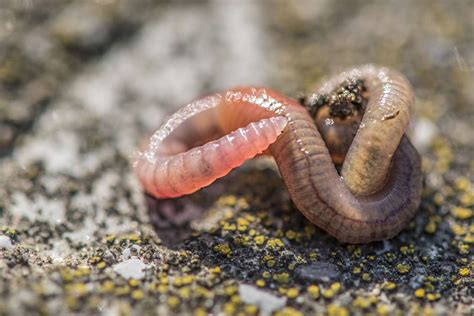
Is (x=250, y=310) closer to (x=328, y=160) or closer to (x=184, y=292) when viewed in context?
(x=184, y=292)

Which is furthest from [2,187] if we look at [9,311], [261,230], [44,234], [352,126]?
[352,126]

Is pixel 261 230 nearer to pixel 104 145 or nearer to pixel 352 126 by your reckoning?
pixel 352 126

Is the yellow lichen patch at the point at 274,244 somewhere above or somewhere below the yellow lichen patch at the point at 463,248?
above

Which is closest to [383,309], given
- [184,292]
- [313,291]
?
[313,291]

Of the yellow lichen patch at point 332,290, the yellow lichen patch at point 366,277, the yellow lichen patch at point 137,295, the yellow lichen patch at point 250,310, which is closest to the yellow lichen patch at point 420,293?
the yellow lichen patch at point 366,277

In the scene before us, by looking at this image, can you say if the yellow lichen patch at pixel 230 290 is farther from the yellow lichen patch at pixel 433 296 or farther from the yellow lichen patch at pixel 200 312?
the yellow lichen patch at pixel 433 296

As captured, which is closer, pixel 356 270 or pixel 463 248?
pixel 356 270

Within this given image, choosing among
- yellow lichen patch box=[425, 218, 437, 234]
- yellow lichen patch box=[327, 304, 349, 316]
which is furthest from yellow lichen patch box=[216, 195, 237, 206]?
yellow lichen patch box=[425, 218, 437, 234]
